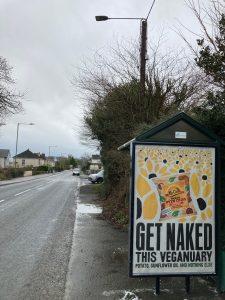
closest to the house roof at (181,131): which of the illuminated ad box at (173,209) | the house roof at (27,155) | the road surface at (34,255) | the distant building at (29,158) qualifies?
the illuminated ad box at (173,209)

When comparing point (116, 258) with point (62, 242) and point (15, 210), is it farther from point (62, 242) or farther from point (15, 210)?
point (15, 210)

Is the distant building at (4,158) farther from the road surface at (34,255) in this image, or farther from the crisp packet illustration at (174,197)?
the crisp packet illustration at (174,197)

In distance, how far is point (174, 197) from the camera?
5652 mm

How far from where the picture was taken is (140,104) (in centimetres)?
1382

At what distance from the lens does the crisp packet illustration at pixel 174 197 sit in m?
5.63

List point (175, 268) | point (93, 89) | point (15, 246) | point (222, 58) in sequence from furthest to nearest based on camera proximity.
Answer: point (93, 89) → point (15, 246) → point (222, 58) → point (175, 268)

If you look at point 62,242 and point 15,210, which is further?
point 15,210

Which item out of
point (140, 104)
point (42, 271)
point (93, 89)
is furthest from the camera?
point (93, 89)

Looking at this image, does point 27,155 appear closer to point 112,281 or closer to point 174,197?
point 112,281

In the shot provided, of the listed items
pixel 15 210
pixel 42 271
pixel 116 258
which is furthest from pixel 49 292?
pixel 15 210

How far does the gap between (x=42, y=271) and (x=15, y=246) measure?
237cm

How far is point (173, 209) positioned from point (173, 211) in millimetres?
26

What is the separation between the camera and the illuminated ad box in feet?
Result: 18.3

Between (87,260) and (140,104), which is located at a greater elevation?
(140,104)
